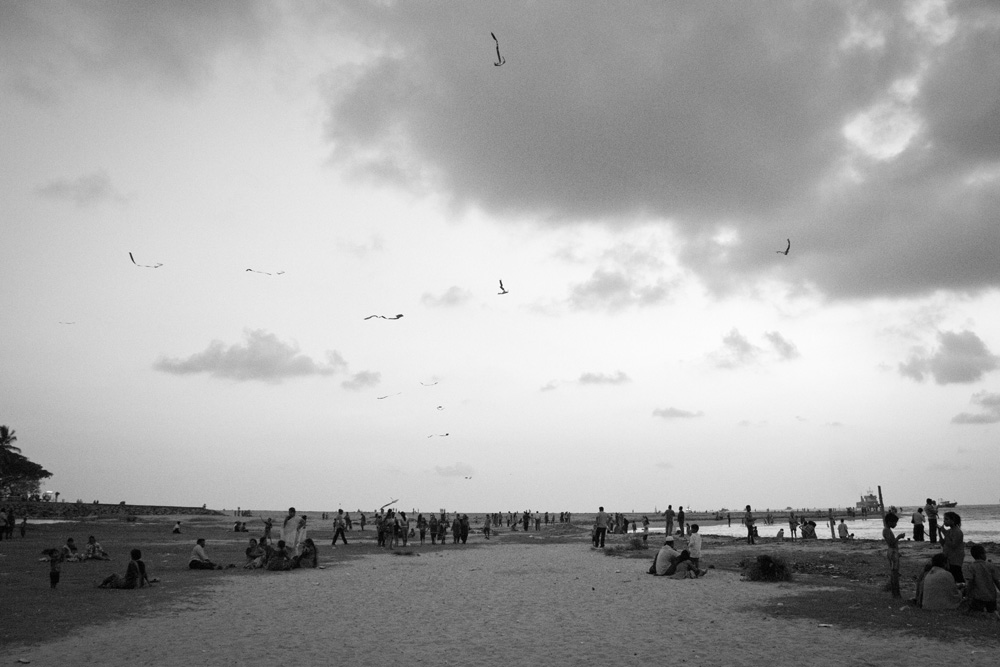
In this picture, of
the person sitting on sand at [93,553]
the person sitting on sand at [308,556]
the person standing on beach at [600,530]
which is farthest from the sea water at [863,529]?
the person sitting on sand at [93,553]

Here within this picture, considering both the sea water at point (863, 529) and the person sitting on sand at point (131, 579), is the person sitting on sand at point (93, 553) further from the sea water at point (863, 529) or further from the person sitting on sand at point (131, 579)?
the sea water at point (863, 529)

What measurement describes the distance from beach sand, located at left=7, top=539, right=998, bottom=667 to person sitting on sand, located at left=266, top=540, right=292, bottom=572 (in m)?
2.83

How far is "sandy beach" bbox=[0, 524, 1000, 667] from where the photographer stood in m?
9.08

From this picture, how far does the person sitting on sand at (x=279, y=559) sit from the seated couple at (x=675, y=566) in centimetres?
1207

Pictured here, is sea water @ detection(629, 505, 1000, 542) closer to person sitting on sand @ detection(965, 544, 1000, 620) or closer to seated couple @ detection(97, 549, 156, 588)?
person sitting on sand @ detection(965, 544, 1000, 620)

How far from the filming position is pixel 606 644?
9938 millimetres

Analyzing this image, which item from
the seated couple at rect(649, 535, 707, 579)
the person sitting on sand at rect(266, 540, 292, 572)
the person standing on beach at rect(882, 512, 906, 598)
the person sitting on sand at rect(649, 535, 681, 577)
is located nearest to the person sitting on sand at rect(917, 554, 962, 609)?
the person standing on beach at rect(882, 512, 906, 598)

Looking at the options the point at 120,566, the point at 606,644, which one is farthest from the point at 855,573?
the point at 120,566

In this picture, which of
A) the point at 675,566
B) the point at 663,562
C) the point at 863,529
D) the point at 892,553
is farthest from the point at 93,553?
the point at 863,529

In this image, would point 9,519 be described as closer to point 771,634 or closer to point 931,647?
point 771,634

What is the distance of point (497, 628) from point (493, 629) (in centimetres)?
11

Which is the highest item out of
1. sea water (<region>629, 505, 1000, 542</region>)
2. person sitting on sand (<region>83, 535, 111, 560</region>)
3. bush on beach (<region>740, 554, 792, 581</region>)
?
bush on beach (<region>740, 554, 792, 581</region>)

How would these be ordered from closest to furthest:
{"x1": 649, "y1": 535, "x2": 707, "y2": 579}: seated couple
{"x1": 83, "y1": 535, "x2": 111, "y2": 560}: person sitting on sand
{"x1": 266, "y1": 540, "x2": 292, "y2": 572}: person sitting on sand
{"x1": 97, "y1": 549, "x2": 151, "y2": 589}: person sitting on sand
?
{"x1": 97, "y1": 549, "x2": 151, "y2": 589}: person sitting on sand
{"x1": 649, "y1": 535, "x2": 707, "y2": 579}: seated couple
{"x1": 266, "y1": 540, "x2": 292, "y2": 572}: person sitting on sand
{"x1": 83, "y1": 535, "x2": 111, "y2": 560}: person sitting on sand

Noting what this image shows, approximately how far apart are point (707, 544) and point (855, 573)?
1596 cm
